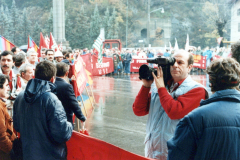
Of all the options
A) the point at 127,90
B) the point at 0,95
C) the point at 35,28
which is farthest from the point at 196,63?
the point at 35,28

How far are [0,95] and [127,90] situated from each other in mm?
9352

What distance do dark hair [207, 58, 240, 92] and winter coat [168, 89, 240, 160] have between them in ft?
0.46

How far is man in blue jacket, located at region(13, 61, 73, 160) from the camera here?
286 cm

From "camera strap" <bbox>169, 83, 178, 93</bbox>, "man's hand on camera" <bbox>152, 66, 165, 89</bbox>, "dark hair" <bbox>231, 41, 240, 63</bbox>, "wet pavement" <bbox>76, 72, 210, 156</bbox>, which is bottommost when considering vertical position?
"wet pavement" <bbox>76, 72, 210, 156</bbox>

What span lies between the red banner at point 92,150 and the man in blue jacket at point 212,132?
0.87m

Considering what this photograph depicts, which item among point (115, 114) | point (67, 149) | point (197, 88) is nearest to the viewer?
point (197, 88)

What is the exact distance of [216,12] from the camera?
6575cm

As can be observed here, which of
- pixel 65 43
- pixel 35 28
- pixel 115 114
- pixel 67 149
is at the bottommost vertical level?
pixel 115 114

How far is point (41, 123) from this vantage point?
287cm

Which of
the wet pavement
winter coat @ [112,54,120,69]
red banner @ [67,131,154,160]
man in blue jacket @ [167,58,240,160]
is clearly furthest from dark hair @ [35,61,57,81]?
winter coat @ [112,54,120,69]

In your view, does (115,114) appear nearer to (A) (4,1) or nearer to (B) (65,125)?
(B) (65,125)

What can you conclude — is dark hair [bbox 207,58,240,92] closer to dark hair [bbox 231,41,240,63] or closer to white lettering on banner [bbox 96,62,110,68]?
dark hair [bbox 231,41,240,63]

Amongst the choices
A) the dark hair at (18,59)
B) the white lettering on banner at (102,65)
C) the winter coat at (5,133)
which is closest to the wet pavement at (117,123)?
the dark hair at (18,59)

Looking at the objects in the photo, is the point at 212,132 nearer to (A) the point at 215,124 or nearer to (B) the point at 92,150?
(A) the point at 215,124
